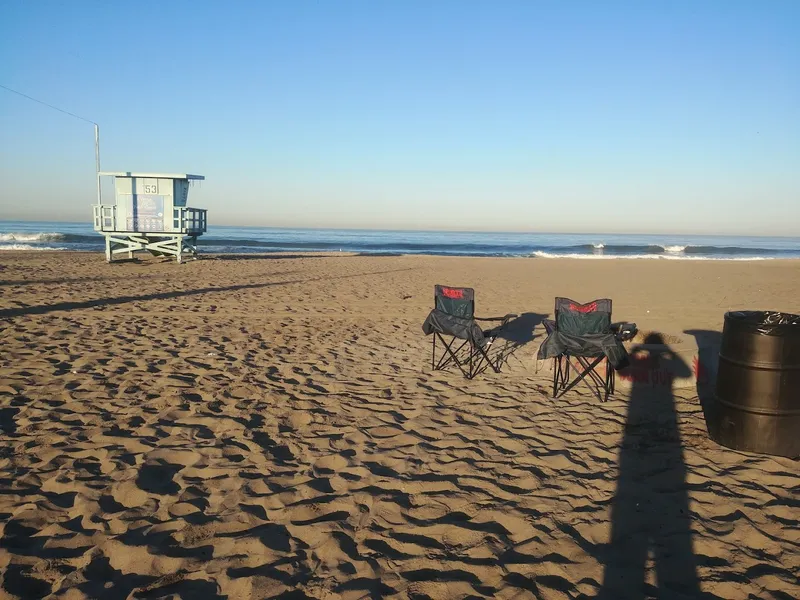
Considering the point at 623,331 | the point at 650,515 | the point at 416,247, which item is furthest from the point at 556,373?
the point at 416,247

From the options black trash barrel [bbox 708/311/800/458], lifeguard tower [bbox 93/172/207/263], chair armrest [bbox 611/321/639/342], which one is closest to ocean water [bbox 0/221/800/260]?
lifeguard tower [bbox 93/172/207/263]

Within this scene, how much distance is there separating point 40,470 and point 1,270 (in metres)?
14.6

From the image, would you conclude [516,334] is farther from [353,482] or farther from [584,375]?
[353,482]

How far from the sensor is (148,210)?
731 inches

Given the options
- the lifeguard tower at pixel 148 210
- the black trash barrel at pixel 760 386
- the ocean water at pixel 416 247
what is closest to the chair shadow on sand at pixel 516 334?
the black trash barrel at pixel 760 386

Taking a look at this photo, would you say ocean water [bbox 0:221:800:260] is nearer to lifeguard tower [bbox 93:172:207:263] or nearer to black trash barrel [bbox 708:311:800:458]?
lifeguard tower [bbox 93:172:207:263]

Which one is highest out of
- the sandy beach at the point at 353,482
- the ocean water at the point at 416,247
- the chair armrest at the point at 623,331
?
the ocean water at the point at 416,247

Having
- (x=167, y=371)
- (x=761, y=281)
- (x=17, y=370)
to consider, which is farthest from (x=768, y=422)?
(x=761, y=281)

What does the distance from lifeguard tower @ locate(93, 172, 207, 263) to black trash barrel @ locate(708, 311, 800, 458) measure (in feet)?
56.4

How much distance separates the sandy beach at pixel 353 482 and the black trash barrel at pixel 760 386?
7.1 inches

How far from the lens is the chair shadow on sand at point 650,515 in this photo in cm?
255

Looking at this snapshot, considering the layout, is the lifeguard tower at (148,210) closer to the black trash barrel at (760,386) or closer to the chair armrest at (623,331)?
the chair armrest at (623,331)

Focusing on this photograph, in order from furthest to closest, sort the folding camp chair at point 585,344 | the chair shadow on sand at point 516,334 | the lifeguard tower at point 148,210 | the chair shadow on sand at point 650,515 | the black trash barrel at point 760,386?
the lifeguard tower at point 148,210 → the chair shadow on sand at point 516,334 → the folding camp chair at point 585,344 → the black trash barrel at point 760,386 → the chair shadow on sand at point 650,515

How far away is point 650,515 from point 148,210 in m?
18.7
